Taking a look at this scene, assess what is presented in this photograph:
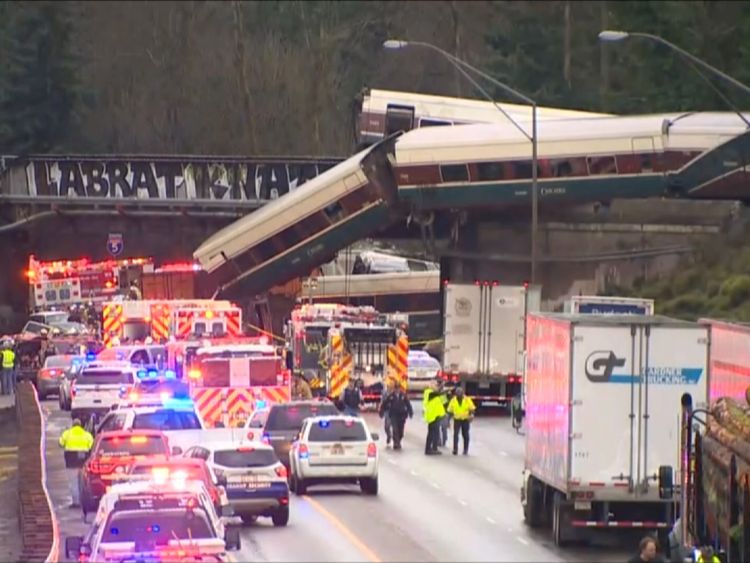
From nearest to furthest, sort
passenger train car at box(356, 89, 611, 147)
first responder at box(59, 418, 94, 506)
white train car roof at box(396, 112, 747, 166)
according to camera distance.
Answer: first responder at box(59, 418, 94, 506) → white train car roof at box(396, 112, 747, 166) → passenger train car at box(356, 89, 611, 147)

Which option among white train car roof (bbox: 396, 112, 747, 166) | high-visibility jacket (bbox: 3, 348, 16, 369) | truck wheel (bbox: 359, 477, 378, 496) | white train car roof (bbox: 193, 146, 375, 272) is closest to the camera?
truck wheel (bbox: 359, 477, 378, 496)

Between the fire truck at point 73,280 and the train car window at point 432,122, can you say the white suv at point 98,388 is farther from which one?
the fire truck at point 73,280

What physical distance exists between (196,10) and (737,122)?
63.3 m

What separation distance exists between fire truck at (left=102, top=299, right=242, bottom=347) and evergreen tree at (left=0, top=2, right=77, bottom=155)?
29.5 m

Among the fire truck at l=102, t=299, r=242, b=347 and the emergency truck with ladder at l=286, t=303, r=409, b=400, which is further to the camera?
the fire truck at l=102, t=299, r=242, b=347

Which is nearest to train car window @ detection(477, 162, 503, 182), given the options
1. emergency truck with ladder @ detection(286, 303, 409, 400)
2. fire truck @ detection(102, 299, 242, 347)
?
emergency truck with ladder @ detection(286, 303, 409, 400)

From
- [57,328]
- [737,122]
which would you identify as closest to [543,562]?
[737,122]

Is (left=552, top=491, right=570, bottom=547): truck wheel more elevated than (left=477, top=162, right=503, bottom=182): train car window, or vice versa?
(left=477, top=162, right=503, bottom=182): train car window

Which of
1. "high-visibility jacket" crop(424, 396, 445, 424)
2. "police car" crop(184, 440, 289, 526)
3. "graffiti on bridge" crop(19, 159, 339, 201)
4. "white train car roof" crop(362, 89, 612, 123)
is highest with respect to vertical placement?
"white train car roof" crop(362, 89, 612, 123)

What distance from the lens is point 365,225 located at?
5972cm

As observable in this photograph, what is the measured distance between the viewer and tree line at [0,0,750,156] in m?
95.8

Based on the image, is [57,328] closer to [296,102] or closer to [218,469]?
[296,102]

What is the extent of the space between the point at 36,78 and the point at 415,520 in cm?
7198

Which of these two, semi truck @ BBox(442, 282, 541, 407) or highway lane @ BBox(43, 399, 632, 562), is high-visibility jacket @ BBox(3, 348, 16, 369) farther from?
highway lane @ BBox(43, 399, 632, 562)
